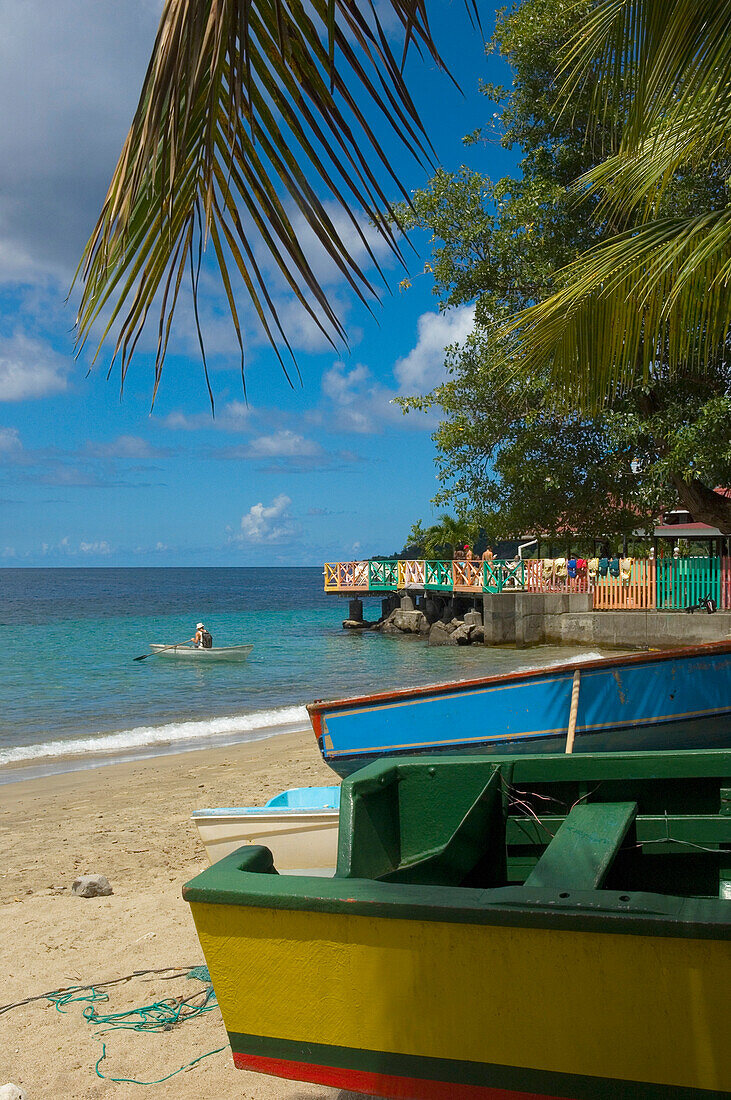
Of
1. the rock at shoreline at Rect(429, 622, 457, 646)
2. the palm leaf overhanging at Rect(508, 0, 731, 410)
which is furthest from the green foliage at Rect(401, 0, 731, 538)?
the rock at shoreline at Rect(429, 622, 457, 646)

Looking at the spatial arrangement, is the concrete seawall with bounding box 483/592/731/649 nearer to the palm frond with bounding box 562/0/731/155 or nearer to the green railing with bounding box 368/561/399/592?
the green railing with bounding box 368/561/399/592

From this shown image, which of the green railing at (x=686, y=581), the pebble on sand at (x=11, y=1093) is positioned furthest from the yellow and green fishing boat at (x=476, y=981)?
the green railing at (x=686, y=581)

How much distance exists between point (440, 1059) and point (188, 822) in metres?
6.46

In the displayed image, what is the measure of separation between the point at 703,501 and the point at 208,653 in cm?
2090

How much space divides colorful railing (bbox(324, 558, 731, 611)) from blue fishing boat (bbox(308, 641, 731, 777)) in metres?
16.9

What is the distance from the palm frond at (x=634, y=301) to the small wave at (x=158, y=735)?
1154 cm

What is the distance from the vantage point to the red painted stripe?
2569 millimetres

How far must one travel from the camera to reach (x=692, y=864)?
3723 millimetres

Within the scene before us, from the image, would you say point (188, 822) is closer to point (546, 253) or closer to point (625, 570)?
point (546, 253)

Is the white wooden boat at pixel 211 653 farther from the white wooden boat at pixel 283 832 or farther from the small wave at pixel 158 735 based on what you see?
the white wooden boat at pixel 283 832

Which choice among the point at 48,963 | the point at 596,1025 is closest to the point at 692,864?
the point at 596,1025

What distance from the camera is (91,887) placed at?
636 cm

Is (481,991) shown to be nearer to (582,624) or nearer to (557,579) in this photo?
(582,624)

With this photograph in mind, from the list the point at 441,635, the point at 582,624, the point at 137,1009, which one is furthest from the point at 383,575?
the point at 137,1009
